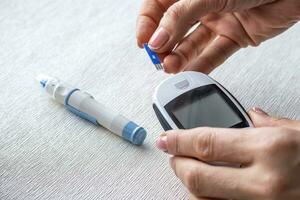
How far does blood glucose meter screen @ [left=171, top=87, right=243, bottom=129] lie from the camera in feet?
1.66

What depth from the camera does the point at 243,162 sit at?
0.42m

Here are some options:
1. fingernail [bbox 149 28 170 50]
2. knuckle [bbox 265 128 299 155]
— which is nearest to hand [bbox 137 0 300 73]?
fingernail [bbox 149 28 170 50]

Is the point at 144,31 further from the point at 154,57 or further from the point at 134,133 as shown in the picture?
the point at 134,133

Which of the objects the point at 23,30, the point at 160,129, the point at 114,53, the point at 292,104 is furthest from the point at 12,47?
the point at 292,104

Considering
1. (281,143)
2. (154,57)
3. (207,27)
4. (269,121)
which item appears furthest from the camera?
(207,27)

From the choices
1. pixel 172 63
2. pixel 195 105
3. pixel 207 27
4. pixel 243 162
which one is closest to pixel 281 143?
pixel 243 162

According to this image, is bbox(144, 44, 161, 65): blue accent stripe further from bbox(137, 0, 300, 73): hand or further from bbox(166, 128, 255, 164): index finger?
bbox(166, 128, 255, 164): index finger

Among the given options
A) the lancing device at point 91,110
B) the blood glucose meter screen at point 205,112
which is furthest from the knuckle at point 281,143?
the lancing device at point 91,110

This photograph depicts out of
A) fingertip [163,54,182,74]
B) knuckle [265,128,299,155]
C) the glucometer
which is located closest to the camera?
knuckle [265,128,299,155]

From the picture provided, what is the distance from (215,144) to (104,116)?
199mm

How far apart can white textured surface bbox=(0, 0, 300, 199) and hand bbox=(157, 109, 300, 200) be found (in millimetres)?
81

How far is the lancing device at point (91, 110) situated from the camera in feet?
1.83

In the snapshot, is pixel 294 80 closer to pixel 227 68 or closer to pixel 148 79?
pixel 227 68

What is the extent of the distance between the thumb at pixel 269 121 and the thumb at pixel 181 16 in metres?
0.15
